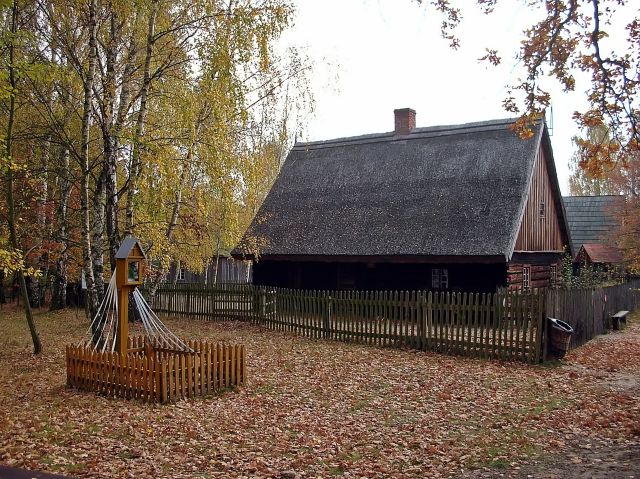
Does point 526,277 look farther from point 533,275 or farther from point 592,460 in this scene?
point 592,460

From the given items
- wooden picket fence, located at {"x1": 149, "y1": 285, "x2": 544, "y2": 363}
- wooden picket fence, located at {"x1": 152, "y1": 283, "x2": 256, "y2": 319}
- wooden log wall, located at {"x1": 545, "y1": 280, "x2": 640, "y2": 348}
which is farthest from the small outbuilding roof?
wooden picket fence, located at {"x1": 152, "y1": 283, "x2": 256, "y2": 319}

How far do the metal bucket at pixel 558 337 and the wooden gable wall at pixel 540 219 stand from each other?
8098 millimetres

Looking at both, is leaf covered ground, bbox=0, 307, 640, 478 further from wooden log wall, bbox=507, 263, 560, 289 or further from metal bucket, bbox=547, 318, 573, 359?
wooden log wall, bbox=507, 263, 560, 289

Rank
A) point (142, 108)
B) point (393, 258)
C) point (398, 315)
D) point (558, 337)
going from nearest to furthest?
1. point (558, 337)
2. point (142, 108)
3. point (398, 315)
4. point (393, 258)

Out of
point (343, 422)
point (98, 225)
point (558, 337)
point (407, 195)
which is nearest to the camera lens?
point (343, 422)

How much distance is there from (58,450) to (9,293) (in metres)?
28.5

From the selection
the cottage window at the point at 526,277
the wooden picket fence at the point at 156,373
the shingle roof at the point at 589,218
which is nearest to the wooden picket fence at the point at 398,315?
the cottage window at the point at 526,277

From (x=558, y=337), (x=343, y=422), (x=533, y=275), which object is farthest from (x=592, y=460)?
(x=533, y=275)

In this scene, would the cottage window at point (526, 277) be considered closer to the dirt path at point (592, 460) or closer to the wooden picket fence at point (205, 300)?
the wooden picket fence at point (205, 300)

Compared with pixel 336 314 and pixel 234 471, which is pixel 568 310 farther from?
pixel 234 471

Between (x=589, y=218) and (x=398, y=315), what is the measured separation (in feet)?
90.4

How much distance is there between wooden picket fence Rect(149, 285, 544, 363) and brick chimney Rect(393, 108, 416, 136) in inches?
426

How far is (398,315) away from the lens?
1620cm

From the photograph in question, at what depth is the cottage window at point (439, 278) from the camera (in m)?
22.0
